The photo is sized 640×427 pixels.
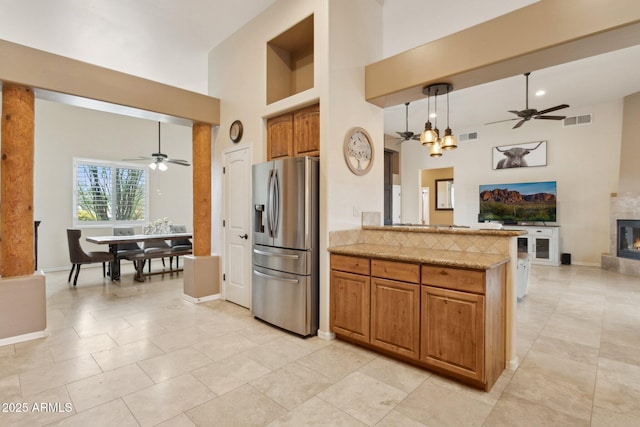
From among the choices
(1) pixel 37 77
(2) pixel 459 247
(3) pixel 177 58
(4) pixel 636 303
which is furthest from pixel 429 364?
(3) pixel 177 58

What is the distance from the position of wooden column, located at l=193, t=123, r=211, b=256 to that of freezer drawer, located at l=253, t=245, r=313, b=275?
130cm

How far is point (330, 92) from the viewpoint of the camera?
3.12 metres

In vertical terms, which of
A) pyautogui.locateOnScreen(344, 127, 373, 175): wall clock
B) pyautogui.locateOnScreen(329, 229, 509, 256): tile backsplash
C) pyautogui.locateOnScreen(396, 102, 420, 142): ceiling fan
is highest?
pyautogui.locateOnScreen(396, 102, 420, 142): ceiling fan

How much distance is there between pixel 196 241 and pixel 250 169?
4.65 feet

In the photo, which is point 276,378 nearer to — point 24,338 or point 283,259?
point 283,259

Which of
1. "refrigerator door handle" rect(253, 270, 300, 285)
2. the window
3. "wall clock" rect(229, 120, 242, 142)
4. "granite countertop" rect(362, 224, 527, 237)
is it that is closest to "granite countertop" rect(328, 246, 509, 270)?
"granite countertop" rect(362, 224, 527, 237)

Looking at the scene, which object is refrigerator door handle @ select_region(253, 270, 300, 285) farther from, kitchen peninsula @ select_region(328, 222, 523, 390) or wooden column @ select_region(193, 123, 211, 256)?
wooden column @ select_region(193, 123, 211, 256)

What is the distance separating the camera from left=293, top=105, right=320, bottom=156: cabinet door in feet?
11.1

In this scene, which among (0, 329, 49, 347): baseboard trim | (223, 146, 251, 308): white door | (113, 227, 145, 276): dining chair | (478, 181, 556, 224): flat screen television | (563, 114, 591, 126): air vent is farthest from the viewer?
(478, 181, 556, 224): flat screen television

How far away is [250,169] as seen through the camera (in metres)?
4.10

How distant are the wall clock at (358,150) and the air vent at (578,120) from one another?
6.31 m

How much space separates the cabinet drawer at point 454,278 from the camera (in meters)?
2.15

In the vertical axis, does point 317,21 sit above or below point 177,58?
below

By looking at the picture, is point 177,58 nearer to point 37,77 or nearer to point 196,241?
point 37,77
